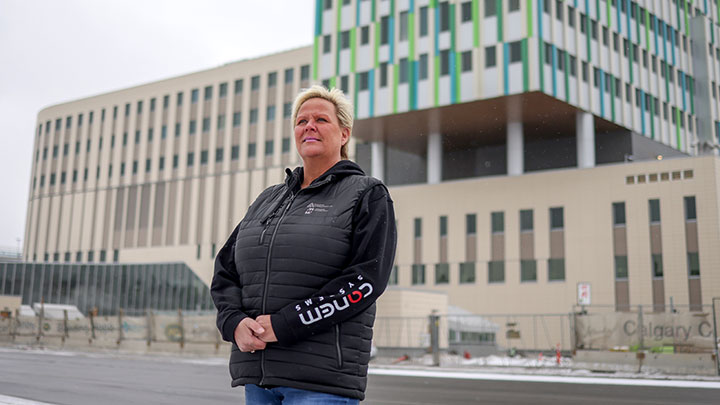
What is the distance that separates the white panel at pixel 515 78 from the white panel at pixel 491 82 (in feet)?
2.32

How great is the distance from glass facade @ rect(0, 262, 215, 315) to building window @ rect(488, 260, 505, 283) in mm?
24566

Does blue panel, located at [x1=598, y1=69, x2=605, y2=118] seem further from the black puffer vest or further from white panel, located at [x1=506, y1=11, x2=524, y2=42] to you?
the black puffer vest

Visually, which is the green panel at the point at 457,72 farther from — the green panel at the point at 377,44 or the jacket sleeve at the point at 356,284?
the jacket sleeve at the point at 356,284

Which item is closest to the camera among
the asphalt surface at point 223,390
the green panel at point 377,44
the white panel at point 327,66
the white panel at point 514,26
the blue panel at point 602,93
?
the asphalt surface at point 223,390

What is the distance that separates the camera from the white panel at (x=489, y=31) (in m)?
41.0

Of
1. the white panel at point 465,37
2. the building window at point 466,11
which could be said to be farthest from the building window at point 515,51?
the building window at point 466,11

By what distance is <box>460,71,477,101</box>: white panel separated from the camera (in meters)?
40.7

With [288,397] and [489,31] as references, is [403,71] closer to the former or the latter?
[489,31]

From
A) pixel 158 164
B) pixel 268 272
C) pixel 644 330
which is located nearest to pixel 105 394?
pixel 268 272

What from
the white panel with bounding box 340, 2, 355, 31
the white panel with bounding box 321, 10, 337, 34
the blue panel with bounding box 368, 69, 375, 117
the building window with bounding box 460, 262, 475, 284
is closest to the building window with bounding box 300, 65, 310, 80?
the white panel with bounding box 321, 10, 337, 34

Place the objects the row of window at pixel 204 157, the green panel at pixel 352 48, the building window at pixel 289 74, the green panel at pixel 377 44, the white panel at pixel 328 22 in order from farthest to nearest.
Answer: the building window at pixel 289 74, the row of window at pixel 204 157, the white panel at pixel 328 22, the green panel at pixel 352 48, the green panel at pixel 377 44

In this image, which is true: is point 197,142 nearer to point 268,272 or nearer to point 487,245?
point 487,245

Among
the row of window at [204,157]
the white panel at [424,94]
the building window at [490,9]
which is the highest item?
the building window at [490,9]

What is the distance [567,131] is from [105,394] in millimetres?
39018
